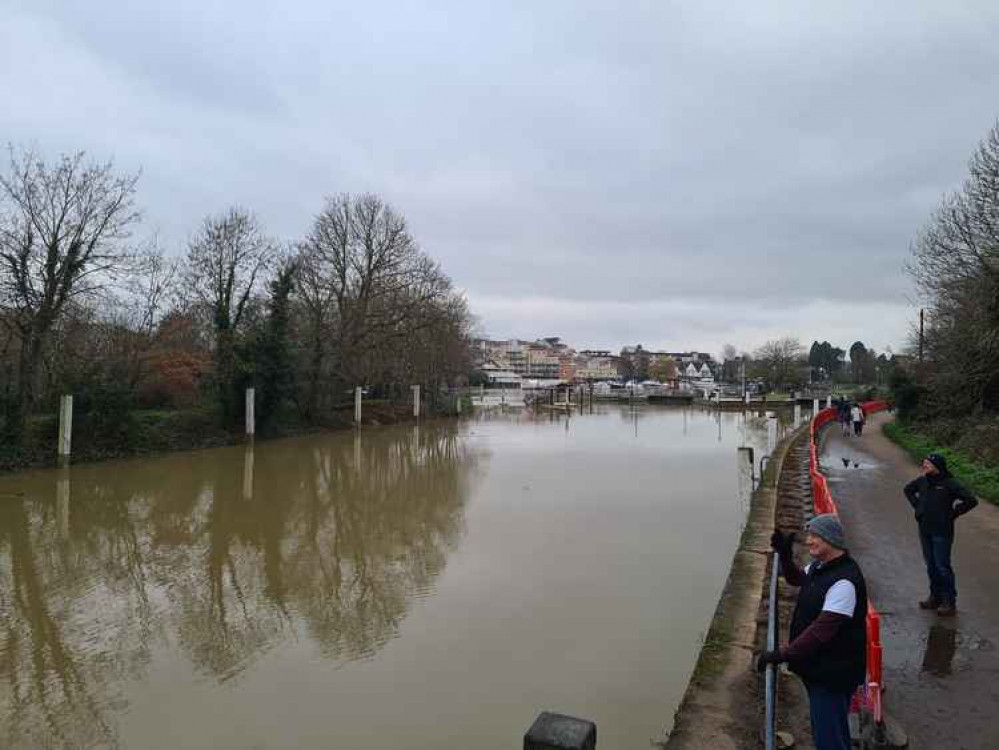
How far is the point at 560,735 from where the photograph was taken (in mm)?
2656

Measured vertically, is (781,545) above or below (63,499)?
above

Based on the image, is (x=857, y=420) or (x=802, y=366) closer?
(x=857, y=420)

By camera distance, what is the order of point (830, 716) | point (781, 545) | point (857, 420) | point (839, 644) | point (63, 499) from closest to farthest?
point (839, 644), point (830, 716), point (781, 545), point (63, 499), point (857, 420)

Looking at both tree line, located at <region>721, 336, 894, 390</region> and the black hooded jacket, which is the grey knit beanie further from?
tree line, located at <region>721, 336, 894, 390</region>

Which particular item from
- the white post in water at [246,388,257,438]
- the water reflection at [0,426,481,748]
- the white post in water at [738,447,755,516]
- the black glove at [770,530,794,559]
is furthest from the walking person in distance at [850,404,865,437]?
the black glove at [770,530,794,559]

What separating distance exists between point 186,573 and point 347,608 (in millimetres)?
2605

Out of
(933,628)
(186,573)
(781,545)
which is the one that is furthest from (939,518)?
(186,573)

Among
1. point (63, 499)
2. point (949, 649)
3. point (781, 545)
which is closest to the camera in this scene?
point (781, 545)

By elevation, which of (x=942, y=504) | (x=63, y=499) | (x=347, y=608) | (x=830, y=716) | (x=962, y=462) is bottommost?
(x=347, y=608)

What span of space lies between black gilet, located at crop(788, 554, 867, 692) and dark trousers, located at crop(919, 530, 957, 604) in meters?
3.55

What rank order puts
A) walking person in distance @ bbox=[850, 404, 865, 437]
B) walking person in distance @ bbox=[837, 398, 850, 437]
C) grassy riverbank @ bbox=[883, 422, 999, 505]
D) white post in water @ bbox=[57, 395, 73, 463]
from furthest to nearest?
1. walking person in distance @ bbox=[837, 398, 850, 437]
2. walking person in distance @ bbox=[850, 404, 865, 437]
3. white post in water @ bbox=[57, 395, 73, 463]
4. grassy riverbank @ bbox=[883, 422, 999, 505]

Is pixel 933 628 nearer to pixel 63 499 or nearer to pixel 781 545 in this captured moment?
pixel 781 545

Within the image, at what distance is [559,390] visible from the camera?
65438 millimetres

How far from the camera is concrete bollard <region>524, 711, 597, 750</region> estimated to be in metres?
2.61
